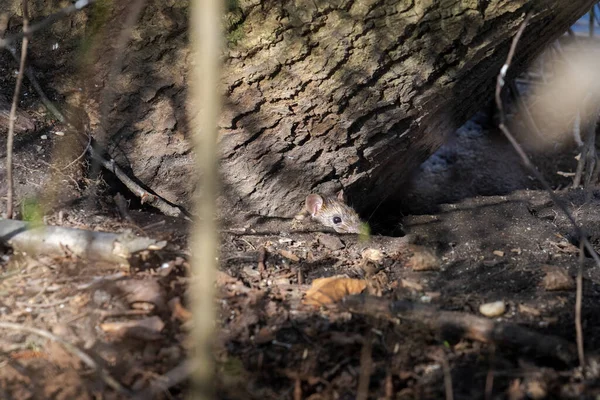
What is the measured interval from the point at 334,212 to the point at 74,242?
2.74 meters

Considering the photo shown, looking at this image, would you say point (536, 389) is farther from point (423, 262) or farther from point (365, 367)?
point (423, 262)

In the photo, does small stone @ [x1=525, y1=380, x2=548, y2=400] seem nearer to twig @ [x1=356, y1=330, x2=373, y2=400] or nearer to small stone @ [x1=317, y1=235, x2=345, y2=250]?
twig @ [x1=356, y1=330, x2=373, y2=400]

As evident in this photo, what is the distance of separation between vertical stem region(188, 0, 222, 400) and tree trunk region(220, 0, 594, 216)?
0.26 meters

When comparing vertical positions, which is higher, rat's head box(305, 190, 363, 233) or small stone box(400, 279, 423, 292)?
rat's head box(305, 190, 363, 233)

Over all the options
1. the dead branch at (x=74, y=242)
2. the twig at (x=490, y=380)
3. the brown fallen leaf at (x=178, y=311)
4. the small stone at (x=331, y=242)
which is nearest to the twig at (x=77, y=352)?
the brown fallen leaf at (x=178, y=311)

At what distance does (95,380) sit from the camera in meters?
2.60

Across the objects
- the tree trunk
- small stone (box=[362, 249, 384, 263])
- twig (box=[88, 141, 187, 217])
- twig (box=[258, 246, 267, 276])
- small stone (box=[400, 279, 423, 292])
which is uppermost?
the tree trunk

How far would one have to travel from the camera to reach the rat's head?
17.6 ft

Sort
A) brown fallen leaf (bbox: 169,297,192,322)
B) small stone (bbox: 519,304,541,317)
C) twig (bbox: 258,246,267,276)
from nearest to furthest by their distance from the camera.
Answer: brown fallen leaf (bbox: 169,297,192,322), small stone (bbox: 519,304,541,317), twig (bbox: 258,246,267,276)

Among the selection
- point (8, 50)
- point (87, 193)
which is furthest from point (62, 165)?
point (8, 50)

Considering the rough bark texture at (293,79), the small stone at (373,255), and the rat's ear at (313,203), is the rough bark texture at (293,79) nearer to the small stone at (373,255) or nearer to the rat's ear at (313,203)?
the rat's ear at (313,203)

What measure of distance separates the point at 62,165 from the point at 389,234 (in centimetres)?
306

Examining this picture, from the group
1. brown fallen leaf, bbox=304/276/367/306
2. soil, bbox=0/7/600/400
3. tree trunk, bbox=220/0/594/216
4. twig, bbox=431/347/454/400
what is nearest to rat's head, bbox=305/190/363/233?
tree trunk, bbox=220/0/594/216

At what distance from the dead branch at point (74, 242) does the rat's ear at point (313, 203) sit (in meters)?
2.15
